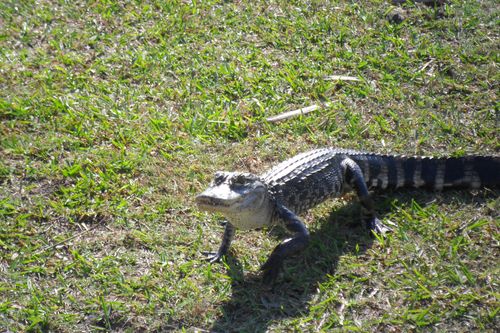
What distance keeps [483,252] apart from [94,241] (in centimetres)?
306

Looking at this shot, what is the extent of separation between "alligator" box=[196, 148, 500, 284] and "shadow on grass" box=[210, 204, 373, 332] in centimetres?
11

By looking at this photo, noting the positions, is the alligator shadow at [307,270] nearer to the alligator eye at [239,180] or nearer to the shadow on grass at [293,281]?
the shadow on grass at [293,281]

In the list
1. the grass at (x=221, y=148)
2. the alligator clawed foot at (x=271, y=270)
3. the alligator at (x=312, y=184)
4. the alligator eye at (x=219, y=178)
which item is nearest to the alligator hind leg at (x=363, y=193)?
the alligator at (x=312, y=184)

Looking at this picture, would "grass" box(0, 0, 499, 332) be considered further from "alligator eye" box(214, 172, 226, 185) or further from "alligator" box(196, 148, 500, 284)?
"alligator eye" box(214, 172, 226, 185)

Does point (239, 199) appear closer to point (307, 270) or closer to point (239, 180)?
point (239, 180)

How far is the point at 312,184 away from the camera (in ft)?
18.6

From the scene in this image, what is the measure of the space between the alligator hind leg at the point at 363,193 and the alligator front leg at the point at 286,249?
672 millimetres

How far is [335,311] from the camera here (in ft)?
16.0

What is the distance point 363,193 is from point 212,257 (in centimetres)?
134

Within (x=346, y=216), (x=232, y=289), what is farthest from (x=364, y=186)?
(x=232, y=289)

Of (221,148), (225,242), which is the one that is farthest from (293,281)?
(221,148)

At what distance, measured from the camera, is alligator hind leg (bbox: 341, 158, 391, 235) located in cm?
563

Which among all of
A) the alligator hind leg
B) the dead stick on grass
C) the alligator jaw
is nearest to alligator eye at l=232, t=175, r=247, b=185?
the alligator jaw

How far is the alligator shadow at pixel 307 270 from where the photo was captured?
490cm
